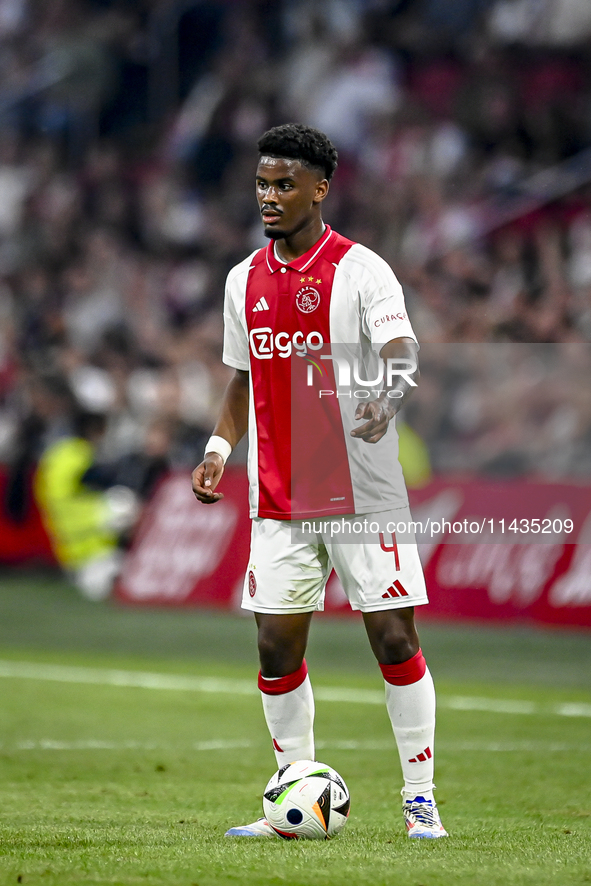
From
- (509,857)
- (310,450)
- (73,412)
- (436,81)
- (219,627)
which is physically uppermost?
(436,81)

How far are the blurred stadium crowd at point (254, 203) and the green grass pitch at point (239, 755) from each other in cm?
239

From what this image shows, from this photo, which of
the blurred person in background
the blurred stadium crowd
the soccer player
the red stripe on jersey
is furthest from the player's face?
the blurred person in background

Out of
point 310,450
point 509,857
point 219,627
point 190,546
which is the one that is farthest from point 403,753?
point 190,546

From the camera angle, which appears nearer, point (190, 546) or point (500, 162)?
point (190, 546)

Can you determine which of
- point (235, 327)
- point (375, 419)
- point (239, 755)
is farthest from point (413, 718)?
point (239, 755)

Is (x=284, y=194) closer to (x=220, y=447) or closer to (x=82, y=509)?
(x=220, y=447)

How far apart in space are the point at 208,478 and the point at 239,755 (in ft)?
8.24

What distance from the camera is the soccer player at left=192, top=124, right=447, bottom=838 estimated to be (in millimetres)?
4680

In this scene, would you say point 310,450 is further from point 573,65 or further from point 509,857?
point 573,65

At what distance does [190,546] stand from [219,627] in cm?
126

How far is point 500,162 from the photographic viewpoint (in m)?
14.8

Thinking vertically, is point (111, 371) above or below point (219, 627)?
above

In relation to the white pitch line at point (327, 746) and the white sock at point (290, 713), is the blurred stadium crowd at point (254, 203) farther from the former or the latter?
the white sock at point (290, 713)

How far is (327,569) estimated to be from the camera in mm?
4898
